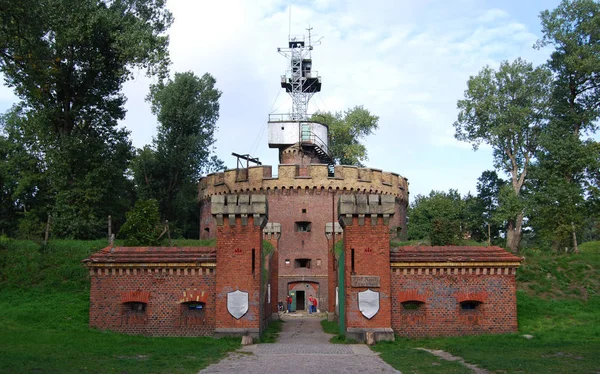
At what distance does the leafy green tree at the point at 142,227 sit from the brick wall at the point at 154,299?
720 cm

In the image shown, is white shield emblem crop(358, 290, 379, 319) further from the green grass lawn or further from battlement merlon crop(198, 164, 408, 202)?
battlement merlon crop(198, 164, 408, 202)

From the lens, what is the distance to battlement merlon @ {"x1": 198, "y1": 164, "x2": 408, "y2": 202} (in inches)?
1330

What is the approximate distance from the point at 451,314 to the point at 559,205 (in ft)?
58.0

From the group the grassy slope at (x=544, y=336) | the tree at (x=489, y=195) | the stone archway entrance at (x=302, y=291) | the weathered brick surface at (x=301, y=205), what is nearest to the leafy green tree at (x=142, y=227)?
the weathered brick surface at (x=301, y=205)

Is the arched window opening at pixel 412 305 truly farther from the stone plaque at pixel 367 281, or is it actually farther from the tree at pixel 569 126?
the tree at pixel 569 126

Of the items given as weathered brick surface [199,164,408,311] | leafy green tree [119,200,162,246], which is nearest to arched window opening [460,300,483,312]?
leafy green tree [119,200,162,246]

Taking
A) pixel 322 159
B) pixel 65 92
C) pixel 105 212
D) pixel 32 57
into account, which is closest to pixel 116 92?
pixel 65 92

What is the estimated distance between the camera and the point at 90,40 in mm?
28516

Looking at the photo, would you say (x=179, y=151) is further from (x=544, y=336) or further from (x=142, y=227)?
(x=544, y=336)

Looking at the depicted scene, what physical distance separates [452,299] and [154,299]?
8769 mm

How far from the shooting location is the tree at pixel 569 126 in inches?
1221

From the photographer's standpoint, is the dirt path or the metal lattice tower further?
the metal lattice tower

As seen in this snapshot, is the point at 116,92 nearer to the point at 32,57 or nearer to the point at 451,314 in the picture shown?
the point at 32,57

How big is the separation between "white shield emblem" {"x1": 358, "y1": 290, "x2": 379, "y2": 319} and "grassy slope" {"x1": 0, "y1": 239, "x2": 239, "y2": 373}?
12.1 feet
